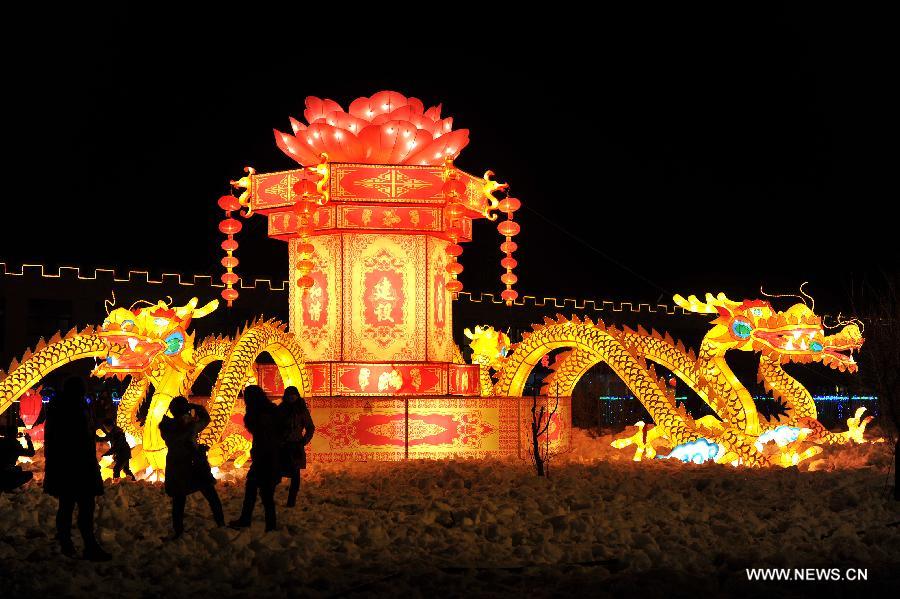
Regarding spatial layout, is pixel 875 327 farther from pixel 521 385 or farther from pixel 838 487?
pixel 521 385

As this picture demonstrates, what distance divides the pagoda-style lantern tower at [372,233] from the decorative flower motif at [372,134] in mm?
14

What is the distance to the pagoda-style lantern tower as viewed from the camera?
52.4 feet

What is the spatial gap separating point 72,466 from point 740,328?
33.2 feet

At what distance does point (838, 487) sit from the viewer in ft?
37.5

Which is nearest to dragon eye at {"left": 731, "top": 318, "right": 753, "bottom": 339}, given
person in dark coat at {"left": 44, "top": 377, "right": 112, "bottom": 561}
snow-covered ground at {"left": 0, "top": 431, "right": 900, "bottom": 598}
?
snow-covered ground at {"left": 0, "top": 431, "right": 900, "bottom": 598}

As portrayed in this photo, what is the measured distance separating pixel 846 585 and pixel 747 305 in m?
8.86

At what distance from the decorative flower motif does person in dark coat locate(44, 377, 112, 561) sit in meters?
8.77

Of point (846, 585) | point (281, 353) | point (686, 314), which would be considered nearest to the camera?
point (846, 585)

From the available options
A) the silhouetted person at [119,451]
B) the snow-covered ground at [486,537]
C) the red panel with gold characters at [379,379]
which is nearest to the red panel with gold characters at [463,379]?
the red panel with gold characters at [379,379]

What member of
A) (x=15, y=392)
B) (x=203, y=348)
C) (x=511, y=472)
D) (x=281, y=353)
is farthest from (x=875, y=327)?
(x=15, y=392)

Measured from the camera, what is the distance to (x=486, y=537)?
8.90 m

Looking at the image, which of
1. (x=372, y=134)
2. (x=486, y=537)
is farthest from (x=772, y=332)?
(x=486, y=537)

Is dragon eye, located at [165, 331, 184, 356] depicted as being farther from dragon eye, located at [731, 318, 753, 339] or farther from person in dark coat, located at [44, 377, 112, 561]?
dragon eye, located at [731, 318, 753, 339]

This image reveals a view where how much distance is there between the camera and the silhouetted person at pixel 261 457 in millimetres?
8844
